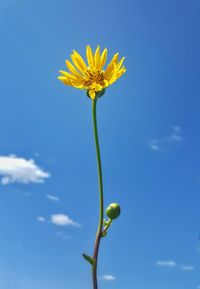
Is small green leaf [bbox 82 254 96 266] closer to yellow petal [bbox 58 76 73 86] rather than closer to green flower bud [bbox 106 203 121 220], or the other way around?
green flower bud [bbox 106 203 121 220]

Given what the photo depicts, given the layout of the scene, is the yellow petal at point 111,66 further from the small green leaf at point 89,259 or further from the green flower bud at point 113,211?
the small green leaf at point 89,259

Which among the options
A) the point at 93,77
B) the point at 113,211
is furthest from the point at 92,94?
the point at 113,211

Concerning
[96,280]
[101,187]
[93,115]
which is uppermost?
[93,115]

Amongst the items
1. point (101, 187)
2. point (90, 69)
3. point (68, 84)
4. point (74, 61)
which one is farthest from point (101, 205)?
point (74, 61)

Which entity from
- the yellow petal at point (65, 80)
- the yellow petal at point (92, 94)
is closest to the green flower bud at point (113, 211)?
the yellow petal at point (92, 94)

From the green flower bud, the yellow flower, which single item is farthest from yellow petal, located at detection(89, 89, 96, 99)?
the green flower bud

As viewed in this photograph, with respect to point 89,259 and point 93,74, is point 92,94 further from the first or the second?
point 89,259

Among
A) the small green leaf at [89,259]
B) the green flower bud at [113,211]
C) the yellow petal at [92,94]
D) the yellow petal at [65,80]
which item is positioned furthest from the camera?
the yellow petal at [65,80]

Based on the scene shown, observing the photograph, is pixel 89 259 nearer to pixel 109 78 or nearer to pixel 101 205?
pixel 101 205
